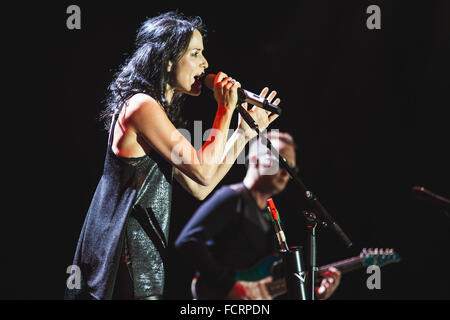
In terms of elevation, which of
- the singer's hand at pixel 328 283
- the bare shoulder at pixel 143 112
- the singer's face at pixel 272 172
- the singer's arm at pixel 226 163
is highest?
the bare shoulder at pixel 143 112

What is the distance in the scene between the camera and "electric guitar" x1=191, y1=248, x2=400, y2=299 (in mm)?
2904

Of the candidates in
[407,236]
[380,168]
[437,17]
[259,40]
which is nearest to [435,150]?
[380,168]

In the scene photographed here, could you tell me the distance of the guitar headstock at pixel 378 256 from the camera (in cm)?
330

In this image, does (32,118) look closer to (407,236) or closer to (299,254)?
(299,254)

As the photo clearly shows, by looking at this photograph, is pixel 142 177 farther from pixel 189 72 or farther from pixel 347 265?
pixel 347 265

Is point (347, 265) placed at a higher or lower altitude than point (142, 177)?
lower

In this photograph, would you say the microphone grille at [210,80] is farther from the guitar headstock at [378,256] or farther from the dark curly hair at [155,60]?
the guitar headstock at [378,256]

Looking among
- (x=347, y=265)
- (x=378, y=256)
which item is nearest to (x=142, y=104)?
(x=347, y=265)

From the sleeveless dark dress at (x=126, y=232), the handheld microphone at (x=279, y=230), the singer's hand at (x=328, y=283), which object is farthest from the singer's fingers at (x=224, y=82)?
the singer's hand at (x=328, y=283)

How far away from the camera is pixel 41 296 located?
9.32 ft

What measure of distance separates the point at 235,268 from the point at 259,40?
1699mm

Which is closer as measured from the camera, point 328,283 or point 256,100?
point 256,100

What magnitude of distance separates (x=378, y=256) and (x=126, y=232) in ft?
8.12

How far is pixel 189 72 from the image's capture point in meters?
1.61
